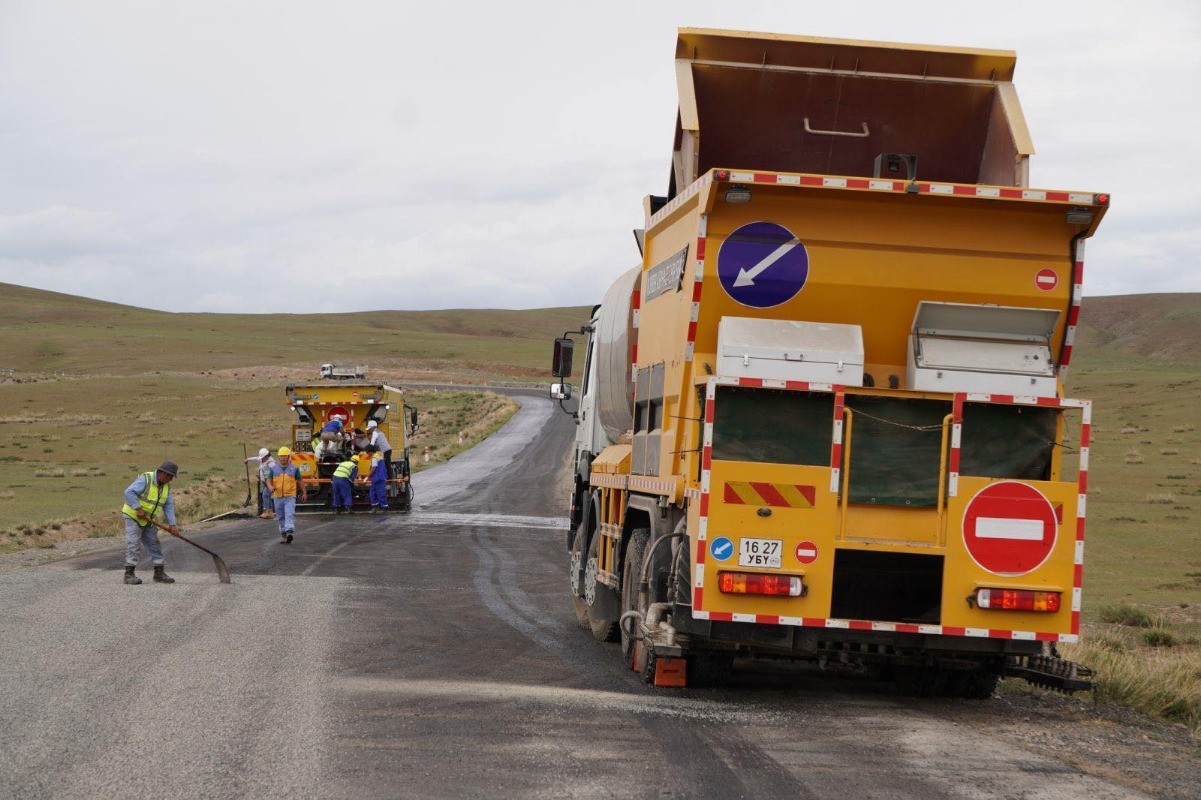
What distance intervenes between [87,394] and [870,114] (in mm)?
76854

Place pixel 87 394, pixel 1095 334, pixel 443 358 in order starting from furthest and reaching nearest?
1. pixel 1095 334
2. pixel 443 358
3. pixel 87 394

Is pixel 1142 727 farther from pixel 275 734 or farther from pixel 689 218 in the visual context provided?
pixel 275 734

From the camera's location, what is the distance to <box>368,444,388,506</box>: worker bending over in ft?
95.9

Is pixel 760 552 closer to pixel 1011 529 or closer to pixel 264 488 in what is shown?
pixel 1011 529

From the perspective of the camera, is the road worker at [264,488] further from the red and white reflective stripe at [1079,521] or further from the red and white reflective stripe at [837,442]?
the red and white reflective stripe at [1079,521]

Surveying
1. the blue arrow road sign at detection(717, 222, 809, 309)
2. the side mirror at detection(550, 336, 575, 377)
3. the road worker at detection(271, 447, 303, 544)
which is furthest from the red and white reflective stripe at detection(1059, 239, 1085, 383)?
the road worker at detection(271, 447, 303, 544)

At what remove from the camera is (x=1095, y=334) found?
5910 inches

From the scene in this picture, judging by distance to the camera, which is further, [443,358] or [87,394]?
[443,358]

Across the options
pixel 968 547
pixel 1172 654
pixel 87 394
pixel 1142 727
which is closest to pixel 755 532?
pixel 968 547

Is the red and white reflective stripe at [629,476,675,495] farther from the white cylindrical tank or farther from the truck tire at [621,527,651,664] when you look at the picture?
Answer: the white cylindrical tank

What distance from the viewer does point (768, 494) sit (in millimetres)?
8211

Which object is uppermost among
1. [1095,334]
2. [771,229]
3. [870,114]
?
[1095,334]

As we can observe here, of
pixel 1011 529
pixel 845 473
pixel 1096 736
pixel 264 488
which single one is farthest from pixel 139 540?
pixel 264 488

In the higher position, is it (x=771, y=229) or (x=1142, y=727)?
(x=771, y=229)
